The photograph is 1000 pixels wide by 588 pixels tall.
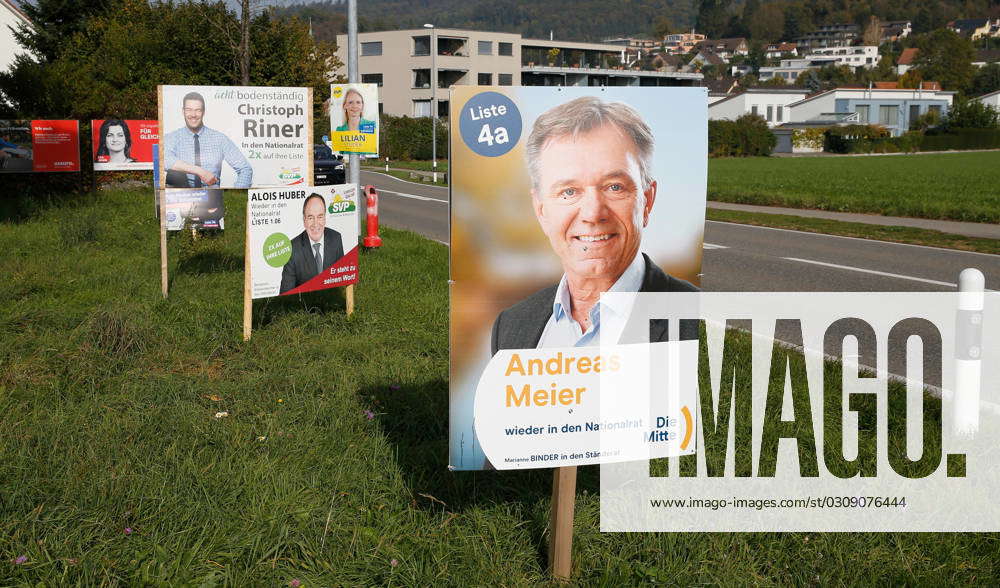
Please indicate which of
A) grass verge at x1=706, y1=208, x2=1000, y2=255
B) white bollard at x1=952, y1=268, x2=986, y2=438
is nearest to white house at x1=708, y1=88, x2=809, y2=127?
grass verge at x1=706, y1=208, x2=1000, y2=255

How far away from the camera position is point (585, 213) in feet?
11.6

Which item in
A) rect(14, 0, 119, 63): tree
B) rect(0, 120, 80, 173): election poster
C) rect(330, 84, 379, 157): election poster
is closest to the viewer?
rect(330, 84, 379, 157): election poster

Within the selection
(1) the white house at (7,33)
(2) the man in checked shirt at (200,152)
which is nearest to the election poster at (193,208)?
(2) the man in checked shirt at (200,152)

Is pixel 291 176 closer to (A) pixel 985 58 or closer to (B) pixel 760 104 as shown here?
(B) pixel 760 104

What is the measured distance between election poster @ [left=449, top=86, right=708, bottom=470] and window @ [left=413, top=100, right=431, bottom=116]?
84.4 meters

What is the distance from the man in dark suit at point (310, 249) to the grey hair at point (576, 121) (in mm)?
4877

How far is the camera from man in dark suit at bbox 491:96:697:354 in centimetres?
351

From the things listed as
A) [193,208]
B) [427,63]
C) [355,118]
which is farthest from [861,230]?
[427,63]

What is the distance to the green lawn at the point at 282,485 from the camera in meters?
3.73

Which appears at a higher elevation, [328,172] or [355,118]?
[355,118]

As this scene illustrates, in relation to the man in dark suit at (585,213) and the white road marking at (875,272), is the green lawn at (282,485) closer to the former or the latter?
the man in dark suit at (585,213)

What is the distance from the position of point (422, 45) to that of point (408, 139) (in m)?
34.7

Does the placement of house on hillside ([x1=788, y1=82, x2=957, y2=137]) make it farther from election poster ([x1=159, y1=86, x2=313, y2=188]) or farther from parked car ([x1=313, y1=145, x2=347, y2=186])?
election poster ([x1=159, y1=86, x2=313, y2=188])

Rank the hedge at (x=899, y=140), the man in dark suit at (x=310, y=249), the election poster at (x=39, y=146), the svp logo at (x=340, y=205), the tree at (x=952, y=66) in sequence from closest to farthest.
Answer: the man in dark suit at (x=310, y=249)
the svp logo at (x=340, y=205)
the election poster at (x=39, y=146)
the hedge at (x=899, y=140)
the tree at (x=952, y=66)
